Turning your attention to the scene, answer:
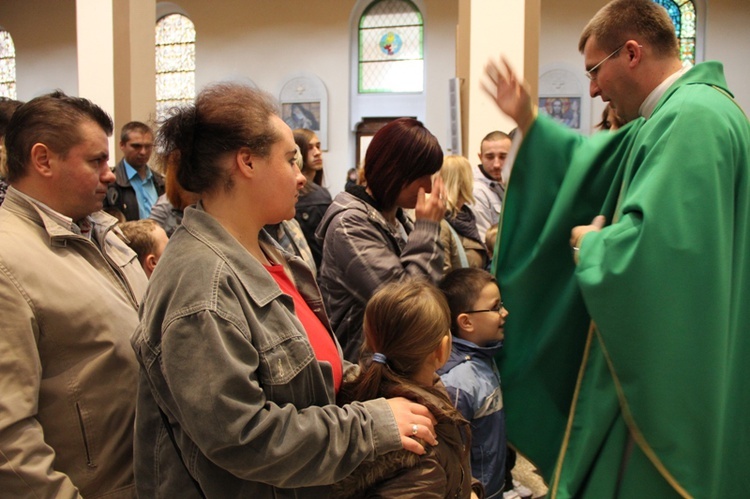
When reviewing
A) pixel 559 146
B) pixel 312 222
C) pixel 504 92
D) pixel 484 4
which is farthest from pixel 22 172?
pixel 484 4

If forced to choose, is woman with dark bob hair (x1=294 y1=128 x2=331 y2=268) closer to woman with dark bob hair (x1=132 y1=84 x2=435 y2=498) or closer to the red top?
the red top

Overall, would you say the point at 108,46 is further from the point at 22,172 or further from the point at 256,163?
→ the point at 256,163

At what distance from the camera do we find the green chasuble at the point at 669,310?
172 cm

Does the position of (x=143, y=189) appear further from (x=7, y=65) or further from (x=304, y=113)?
(x=7, y=65)

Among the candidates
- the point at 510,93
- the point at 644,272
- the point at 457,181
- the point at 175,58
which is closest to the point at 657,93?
the point at 510,93

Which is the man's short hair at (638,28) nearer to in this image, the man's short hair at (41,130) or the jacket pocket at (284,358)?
the jacket pocket at (284,358)

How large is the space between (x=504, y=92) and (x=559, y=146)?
0.26 meters

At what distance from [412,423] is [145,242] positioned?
154 centimetres

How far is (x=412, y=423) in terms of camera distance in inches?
58.6

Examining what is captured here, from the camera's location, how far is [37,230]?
1688 millimetres

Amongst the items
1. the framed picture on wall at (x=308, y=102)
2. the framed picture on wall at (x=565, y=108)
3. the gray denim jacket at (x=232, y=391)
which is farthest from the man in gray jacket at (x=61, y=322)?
the framed picture on wall at (x=308, y=102)

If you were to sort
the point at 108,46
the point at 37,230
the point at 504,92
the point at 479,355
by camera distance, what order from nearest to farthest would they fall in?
the point at 37,230 < the point at 504,92 < the point at 479,355 < the point at 108,46

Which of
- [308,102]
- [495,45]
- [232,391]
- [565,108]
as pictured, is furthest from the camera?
[308,102]

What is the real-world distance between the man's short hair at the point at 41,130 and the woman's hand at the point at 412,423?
1.07 metres
